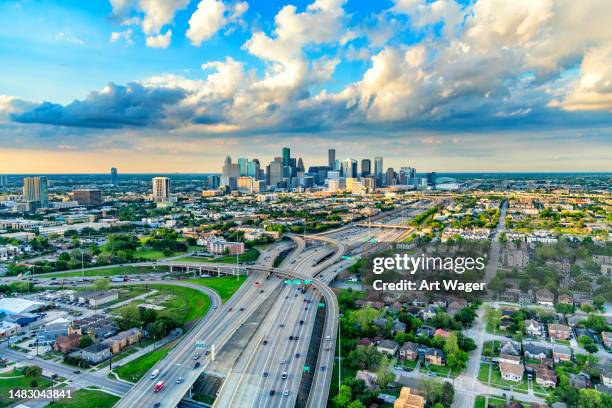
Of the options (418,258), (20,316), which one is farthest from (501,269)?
(20,316)

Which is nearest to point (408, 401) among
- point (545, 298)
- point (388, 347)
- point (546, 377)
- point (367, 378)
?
point (367, 378)

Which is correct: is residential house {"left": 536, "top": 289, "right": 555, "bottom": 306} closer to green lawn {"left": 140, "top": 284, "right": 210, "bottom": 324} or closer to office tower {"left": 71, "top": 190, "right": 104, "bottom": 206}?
green lawn {"left": 140, "top": 284, "right": 210, "bottom": 324}

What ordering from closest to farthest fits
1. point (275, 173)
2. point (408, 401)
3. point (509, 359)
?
point (408, 401) → point (509, 359) → point (275, 173)

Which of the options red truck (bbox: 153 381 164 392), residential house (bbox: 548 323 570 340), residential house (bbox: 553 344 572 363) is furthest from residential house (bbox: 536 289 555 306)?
red truck (bbox: 153 381 164 392)

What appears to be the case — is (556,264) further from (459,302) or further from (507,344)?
(507,344)

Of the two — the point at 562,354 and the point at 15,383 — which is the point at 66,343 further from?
the point at 562,354

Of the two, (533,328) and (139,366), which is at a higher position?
(533,328)

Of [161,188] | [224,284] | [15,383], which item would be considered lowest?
[15,383]
